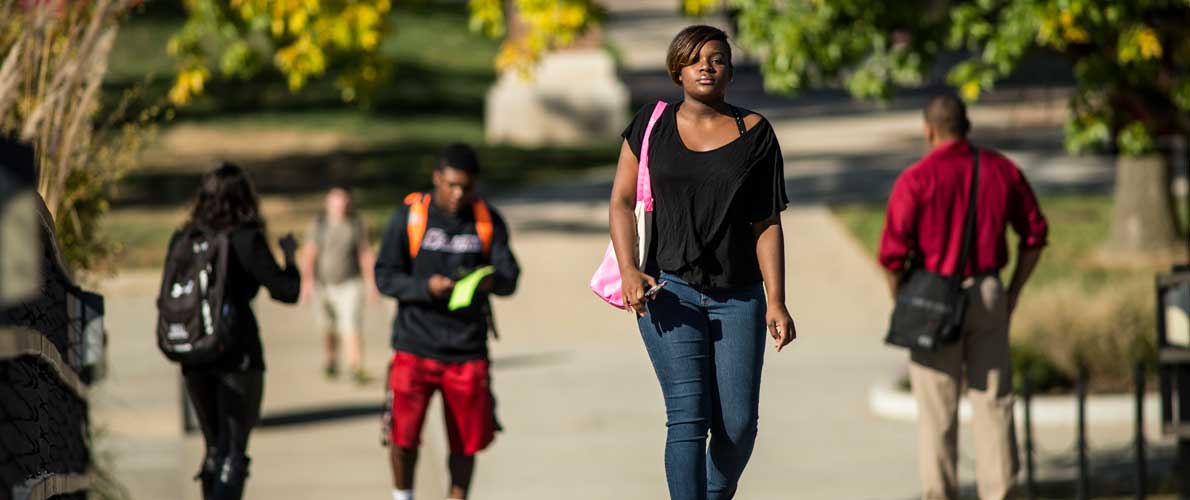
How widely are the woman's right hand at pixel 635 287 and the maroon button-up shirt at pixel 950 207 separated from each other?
6.39 feet

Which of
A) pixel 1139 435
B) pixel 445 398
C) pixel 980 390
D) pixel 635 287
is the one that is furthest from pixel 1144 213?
pixel 635 287

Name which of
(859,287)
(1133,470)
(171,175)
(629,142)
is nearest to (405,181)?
(171,175)

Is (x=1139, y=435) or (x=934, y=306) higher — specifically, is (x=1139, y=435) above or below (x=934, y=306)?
below

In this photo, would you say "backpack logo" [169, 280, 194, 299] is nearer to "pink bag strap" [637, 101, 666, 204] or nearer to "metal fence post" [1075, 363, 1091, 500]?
"pink bag strap" [637, 101, 666, 204]

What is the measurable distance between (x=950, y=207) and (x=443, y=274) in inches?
80.4

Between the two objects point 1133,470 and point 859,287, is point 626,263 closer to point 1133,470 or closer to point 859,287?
point 1133,470

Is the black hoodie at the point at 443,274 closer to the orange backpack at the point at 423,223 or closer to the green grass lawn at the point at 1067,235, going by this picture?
the orange backpack at the point at 423,223

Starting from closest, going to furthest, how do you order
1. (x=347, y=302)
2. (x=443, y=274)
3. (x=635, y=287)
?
1. (x=635, y=287)
2. (x=443, y=274)
3. (x=347, y=302)

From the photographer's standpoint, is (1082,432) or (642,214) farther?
(1082,432)

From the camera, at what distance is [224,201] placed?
668 cm

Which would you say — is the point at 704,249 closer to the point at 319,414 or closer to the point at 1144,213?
the point at 319,414

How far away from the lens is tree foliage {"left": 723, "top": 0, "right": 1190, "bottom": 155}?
10.9 m

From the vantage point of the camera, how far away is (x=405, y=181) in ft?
80.5

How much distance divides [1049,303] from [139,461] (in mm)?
5754
